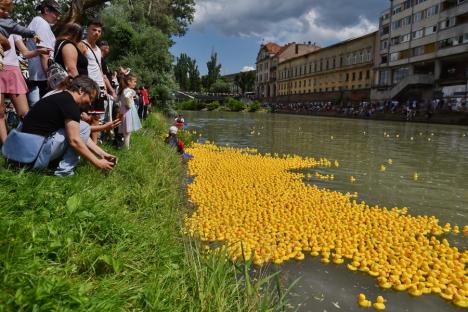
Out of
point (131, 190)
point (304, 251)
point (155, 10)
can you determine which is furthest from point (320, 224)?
point (155, 10)

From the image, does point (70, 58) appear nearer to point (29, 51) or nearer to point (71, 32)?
point (71, 32)

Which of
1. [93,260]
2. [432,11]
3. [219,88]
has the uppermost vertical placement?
[432,11]

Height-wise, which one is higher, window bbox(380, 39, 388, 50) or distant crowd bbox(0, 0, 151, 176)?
window bbox(380, 39, 388, 50)

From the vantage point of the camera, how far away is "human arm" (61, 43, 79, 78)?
5172 mm

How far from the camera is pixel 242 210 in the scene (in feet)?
19.9

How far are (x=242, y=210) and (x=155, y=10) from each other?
82.7ft

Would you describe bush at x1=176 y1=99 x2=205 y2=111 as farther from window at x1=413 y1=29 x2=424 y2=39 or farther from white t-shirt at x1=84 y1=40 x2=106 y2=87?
white t-shirt at x1=84 y1=40 x2=106 y2=87

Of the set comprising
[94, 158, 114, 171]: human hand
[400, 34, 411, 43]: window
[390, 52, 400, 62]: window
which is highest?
[400, 34, 411, 43]: window

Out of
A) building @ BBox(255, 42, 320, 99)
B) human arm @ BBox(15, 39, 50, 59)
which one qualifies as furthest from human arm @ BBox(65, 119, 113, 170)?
building @ BBox(255, 42, 320, 99)

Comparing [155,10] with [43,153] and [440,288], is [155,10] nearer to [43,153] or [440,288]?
[43,153]

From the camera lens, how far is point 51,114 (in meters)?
4.21

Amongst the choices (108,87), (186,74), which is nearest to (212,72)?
(186,74)

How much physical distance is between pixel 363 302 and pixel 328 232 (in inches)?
66.6

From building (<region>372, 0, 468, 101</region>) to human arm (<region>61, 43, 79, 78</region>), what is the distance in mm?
42059
